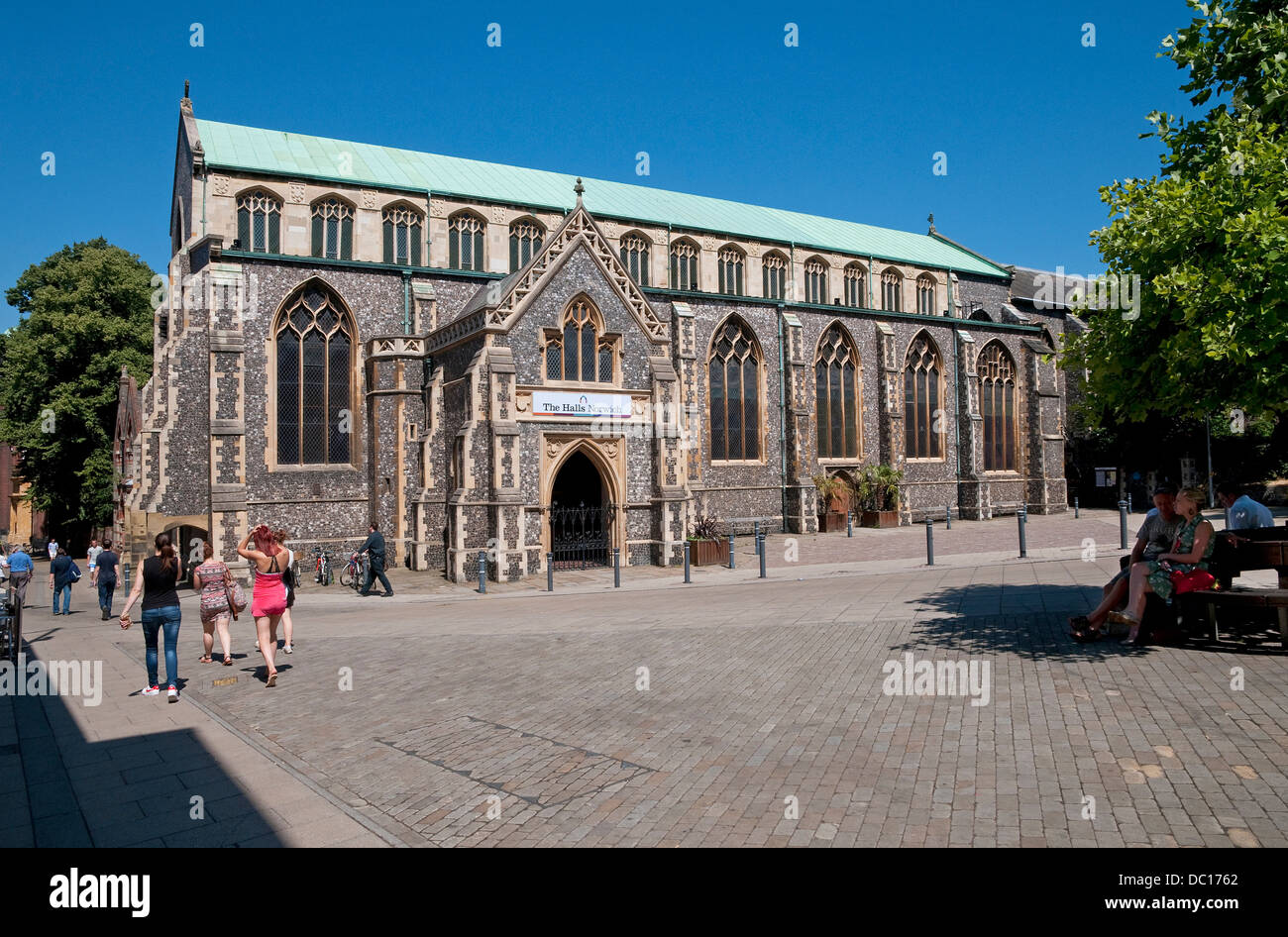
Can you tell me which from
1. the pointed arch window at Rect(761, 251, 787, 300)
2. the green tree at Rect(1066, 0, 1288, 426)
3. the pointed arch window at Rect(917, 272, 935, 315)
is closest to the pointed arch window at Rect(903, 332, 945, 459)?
the pointed arch window at Rect(917, 272, 935, 315)

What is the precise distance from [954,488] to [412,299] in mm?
25662

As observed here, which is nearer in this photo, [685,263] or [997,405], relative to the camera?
[685,263]

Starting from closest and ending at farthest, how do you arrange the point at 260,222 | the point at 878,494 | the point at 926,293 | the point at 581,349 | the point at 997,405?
the point at 581,349 → the point at 260,222 → the point at 878,494 → the point at 997,405 → the point at 926,293

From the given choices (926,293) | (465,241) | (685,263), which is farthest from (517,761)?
(926,293)

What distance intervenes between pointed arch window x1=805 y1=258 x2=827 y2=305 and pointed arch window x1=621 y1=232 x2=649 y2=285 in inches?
349

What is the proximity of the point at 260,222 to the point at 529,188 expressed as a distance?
11031mm

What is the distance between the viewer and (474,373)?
21312mm

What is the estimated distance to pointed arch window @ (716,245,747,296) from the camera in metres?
36.1

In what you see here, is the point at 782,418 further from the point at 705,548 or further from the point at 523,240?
the point at 523,240

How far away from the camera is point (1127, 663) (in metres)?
8.55

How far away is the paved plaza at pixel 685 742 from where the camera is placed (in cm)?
503

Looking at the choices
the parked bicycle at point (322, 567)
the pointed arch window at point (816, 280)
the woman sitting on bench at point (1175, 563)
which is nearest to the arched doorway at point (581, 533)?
the parked bicycle at point (322, 567)

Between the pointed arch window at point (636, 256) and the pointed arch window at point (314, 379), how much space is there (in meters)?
12.8

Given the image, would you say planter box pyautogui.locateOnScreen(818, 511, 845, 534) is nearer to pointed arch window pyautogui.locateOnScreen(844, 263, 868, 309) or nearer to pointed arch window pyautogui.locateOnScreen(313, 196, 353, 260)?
pointed arch window pyautogui.locateOnScreen(844, 263, 868, 309)
